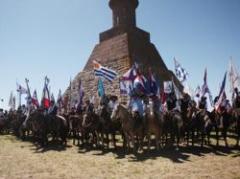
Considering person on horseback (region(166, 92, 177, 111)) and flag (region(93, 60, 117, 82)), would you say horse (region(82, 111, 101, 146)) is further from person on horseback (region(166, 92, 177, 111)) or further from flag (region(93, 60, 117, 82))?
person on horseback (region(166, 92, 177, 111))

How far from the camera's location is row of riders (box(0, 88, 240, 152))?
583 inches

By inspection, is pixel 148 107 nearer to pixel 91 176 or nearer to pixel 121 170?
pixel 121 170

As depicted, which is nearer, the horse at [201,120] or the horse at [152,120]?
the horse at [152,120]

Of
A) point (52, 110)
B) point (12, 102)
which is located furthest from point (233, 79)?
point (12, 102)

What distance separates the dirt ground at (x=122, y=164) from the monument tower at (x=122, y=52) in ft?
59.4

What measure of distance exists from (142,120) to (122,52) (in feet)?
73.3

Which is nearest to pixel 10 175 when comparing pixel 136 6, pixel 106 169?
pixel 106 169

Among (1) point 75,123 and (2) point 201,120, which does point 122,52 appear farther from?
(2) point 201,120

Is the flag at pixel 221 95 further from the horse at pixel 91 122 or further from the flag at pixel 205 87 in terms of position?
the horse at pixel 91 122

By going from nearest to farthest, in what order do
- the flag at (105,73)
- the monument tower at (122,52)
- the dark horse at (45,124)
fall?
1. the dark horse at (45,124)
2. the flag at (105,73)
3. the monument tower at (122,52)

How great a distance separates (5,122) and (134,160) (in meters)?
21.2

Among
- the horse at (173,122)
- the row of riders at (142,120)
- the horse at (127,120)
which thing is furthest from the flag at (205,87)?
the horse at (127,120)

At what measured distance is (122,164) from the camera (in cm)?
1223

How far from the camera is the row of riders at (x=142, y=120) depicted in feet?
48.6
